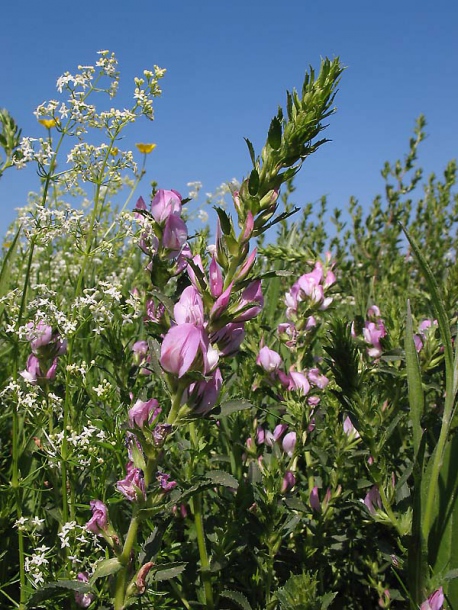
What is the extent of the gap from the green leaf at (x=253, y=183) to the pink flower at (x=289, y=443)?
912 mm

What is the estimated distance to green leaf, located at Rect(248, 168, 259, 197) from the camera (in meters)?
0.96

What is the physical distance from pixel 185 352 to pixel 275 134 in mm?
386

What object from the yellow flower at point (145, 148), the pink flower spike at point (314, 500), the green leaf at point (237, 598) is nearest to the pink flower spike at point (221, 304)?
the green leaf at point (237, 598)

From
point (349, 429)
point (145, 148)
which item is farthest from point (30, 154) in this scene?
point (145, 148)

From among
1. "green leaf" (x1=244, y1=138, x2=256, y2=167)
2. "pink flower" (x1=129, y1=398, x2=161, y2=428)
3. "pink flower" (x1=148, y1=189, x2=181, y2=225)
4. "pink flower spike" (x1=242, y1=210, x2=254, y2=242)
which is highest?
"pink flower" (x1=148, y1=189, x2=181, y2=225)

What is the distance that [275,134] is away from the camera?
0.98 metres

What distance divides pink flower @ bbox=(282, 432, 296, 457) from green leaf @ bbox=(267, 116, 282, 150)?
3.15ft

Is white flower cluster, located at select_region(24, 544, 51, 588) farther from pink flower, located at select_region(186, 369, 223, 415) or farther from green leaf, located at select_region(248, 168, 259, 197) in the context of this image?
green leaf, located at select_region(248, 168, 259, 197)

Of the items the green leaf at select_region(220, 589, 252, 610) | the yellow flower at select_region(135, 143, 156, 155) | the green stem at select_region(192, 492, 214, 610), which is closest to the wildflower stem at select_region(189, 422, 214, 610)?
the green stem at select_region(192, 492, 214, 610)

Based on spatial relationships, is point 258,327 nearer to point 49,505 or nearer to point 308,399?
point 308,399

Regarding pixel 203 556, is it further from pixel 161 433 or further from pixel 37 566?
pixel 161 433

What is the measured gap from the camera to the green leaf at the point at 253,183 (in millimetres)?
964

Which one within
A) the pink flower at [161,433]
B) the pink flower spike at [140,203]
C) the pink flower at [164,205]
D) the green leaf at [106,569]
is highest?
the pink flower spike at [140,203]

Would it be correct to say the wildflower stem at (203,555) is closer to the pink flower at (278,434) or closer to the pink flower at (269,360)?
the pink flower at (278,434)
